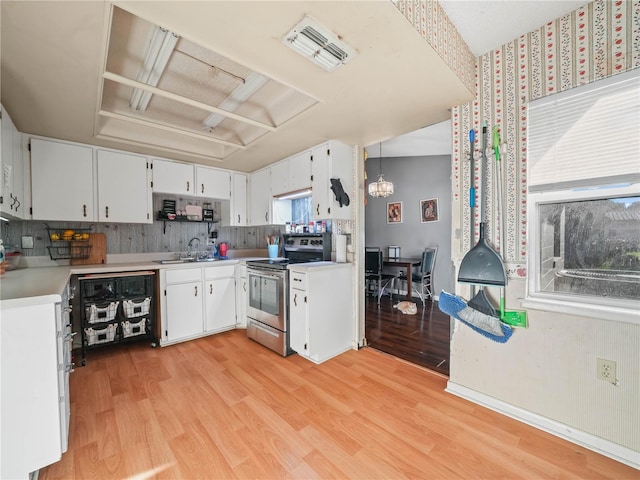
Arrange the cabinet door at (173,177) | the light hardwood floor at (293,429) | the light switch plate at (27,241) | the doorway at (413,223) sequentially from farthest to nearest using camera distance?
the doorway at (413,223), the cabinet door at (173,177), the light switch plate at (27,241), the light hardwood floor at (293,429)

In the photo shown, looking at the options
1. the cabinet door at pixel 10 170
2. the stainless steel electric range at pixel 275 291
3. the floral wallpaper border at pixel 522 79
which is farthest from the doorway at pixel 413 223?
the cabinet door at pixel 10 170

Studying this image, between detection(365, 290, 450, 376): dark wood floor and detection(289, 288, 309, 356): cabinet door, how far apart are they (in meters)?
0.86

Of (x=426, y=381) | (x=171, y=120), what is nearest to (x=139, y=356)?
(x=171, y=120)

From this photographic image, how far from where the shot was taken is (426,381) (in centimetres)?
221

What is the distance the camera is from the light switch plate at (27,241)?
263 cm

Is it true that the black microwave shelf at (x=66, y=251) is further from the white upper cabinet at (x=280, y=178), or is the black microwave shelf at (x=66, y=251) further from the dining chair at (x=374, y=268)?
the dining chair at (x=374, y=268)

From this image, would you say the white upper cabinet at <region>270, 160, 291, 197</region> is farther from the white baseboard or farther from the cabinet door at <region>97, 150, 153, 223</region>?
the white baseboard

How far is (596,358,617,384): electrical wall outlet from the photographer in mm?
1460

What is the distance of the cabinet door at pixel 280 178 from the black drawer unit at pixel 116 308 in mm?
1688

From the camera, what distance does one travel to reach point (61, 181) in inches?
104

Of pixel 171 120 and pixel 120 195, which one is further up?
pixel 171 120

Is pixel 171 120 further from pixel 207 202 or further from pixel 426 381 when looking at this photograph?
pixel 426 381

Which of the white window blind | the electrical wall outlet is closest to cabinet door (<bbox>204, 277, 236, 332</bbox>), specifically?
the white window blind

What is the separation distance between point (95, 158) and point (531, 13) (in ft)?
12.5
